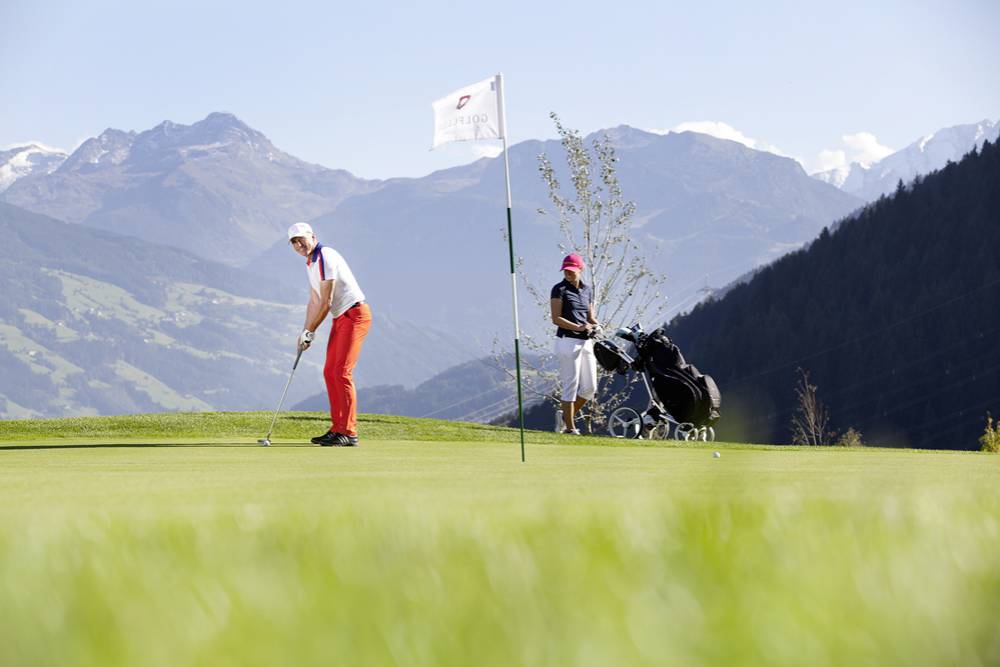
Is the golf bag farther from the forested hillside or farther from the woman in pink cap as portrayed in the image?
the forested hillside

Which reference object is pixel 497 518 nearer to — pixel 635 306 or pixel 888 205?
pixel 635 306

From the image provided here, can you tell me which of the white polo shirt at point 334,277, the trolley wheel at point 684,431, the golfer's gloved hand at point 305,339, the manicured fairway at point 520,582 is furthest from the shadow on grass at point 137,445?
the manicured fairway at point 520,582

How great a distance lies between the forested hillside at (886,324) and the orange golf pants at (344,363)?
133 metres

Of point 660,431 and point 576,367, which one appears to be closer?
point 576,367

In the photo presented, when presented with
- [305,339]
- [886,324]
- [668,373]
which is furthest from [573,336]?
[886,324]

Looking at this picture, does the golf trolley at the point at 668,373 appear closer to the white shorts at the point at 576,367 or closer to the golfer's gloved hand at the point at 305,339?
the white shorts at the point at 576,367

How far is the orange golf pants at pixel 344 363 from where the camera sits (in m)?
13.1

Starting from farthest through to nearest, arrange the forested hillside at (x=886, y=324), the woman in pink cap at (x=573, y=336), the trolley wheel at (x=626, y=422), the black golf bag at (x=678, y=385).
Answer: the forested hillside at (x=886, y=324), the trolley wheel at (x=626, y=422), the black golf bag at (x=678, y=385), the woman in pink cap at (x=573, y=336)

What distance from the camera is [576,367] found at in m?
18.1

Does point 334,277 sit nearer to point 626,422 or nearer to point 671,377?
point 671,377

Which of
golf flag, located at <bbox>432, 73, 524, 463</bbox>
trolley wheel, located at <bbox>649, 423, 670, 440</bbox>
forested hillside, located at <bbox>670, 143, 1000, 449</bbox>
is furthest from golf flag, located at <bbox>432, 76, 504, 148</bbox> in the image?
forested hillside, located at <bbox>670, 143, 1000, 449</bbox>

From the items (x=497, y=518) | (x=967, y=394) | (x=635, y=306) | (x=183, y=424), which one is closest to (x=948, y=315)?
(x=967, y=394)

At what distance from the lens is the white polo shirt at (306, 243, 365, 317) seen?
1278 cm

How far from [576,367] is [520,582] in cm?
1602
